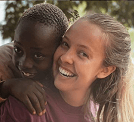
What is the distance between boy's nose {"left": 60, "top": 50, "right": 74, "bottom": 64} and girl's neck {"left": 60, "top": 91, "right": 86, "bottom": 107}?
0.26 metres

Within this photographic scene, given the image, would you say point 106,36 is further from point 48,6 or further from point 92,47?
point 48,6

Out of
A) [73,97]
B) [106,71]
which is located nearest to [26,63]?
[73,97]

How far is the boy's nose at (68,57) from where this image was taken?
1.65m

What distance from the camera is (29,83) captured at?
5.19 feet

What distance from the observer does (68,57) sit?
5.42 ft

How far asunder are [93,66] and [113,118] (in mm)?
528

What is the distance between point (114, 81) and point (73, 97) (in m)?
0.33

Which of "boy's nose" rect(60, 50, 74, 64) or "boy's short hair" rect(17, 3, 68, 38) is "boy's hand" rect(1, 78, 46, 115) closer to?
"boy's nose" rect(60, 50, 74, 64)

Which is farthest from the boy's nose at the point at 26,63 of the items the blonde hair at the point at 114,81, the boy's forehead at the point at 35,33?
the blonde hair at the point at 114,81

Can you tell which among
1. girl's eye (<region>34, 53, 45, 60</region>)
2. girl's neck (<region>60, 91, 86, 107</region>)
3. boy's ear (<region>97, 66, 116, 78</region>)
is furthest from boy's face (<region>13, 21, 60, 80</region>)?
boy's ear (<region>97, 66, 116, 78</region>)

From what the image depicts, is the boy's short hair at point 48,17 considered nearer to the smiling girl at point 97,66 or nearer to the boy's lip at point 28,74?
the smiling girl at point 97,66

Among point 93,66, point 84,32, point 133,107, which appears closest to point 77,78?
point 93,66

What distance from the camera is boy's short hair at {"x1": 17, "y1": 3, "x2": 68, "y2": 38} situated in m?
1.65

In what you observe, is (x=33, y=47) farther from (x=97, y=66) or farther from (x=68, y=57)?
(x=97, y=66)
